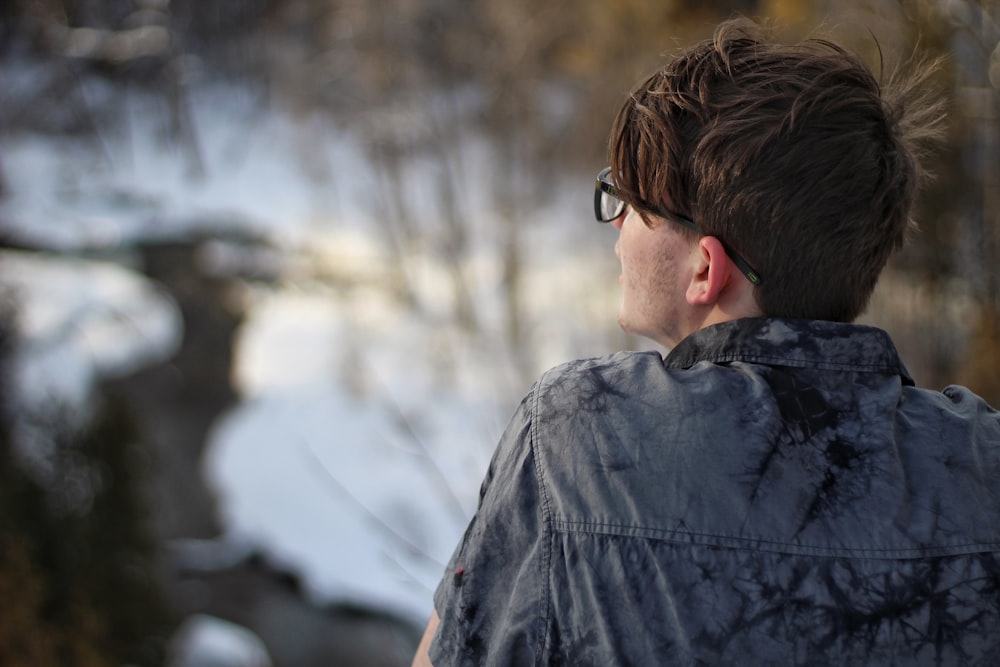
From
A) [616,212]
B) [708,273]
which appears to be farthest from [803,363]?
[616,212]

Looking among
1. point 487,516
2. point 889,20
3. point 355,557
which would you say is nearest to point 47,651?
point 355,557

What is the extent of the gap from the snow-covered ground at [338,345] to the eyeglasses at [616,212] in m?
6.62

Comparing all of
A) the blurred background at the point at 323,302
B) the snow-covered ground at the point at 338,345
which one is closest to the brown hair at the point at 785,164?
the blurred background at the point at 323,302

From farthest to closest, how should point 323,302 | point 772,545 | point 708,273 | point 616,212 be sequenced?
point 323,302 → point 616,212 → point 708,273 → point 772,545

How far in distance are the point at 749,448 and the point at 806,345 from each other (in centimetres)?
14

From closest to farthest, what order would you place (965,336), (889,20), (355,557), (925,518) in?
(925,518)
(889,20)
(965,336)
(355,557)

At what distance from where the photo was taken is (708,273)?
99cm

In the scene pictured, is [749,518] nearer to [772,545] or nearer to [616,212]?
[772,545]

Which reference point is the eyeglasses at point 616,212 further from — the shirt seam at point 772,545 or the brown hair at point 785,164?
the shirt seam at point 772,545

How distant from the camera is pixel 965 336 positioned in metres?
5.36

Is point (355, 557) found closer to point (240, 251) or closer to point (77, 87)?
point (240, 251)

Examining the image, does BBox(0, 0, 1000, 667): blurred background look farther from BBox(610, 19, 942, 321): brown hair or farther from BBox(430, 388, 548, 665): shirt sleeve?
BBox(430, 388, 548, 665): shirt sleeve

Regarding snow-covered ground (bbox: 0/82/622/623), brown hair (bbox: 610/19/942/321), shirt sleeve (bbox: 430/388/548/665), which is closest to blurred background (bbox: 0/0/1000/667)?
snow-covered ground (bbox: 0/82/622/623)

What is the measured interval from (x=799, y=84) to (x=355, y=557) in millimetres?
8875
